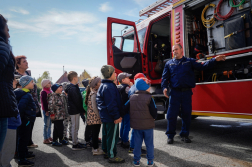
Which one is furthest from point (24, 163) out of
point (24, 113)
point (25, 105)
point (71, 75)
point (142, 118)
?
point (142, 118)

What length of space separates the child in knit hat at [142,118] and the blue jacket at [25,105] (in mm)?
1623

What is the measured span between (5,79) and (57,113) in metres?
2.24

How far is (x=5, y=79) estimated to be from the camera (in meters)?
1.65

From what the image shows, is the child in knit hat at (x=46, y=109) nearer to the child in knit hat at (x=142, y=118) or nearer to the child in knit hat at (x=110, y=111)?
the child in knit hat at (x=110, y=111)

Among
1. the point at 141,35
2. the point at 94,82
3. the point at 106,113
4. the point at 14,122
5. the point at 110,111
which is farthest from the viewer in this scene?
the point at 141,35

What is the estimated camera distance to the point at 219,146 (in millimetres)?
3277

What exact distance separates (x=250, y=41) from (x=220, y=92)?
0.99 m

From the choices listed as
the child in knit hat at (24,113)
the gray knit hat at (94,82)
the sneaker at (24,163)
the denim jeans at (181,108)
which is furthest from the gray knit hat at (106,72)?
the sneaker at (24,163)

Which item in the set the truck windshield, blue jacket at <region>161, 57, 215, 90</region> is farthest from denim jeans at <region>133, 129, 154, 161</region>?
the truck windshield

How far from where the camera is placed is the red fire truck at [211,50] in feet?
10.2

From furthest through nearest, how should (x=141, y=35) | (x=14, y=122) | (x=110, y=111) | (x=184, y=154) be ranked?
(x=141, y=35), (x=184, y=154), (x=110, y=111), (x=14, y=122)

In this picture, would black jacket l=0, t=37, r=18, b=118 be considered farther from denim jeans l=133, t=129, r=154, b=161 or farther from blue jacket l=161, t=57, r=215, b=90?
blue jacket l=161, t=57, r=215, b=90

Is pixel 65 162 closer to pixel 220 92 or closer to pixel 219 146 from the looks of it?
pixel 219 146

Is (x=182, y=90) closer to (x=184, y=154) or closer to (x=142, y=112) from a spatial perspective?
(x=184, y=154)
